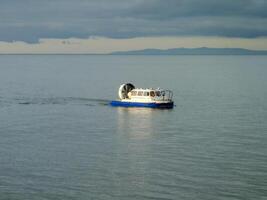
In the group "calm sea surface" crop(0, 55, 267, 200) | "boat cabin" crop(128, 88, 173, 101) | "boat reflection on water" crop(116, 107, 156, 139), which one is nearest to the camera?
"calm sea surface" crop(0, 55, 267, 200)

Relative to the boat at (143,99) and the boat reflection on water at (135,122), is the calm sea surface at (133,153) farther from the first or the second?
the boat at (143,99)

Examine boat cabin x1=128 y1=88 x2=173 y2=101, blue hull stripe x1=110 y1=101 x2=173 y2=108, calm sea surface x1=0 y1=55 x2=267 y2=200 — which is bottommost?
calm sea surface x1=0 y1=55 x2=267 y2=200

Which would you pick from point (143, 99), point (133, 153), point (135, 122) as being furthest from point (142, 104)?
point (133, 153)

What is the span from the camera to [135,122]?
8881 cm

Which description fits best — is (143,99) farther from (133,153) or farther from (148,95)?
(133,153)

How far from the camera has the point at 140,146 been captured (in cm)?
6675

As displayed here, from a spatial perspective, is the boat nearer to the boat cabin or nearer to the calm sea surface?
the boat cabin

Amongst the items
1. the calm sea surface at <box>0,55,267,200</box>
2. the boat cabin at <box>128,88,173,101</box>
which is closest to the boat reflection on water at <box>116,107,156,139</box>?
the calm sea surface at <box>0,55,267,200</box>

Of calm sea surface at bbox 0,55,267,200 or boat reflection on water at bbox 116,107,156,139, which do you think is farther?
boat reflection on water at bbox 116,107,156,139

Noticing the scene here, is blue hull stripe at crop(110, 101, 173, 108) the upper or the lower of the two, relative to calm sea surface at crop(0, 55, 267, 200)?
upper

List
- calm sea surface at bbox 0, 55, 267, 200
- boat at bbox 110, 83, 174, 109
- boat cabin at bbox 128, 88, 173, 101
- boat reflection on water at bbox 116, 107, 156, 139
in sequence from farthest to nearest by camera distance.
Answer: boat cabin at bbox 128, 88, 173, 101, boat at bbox 110, 83, 174, 109, boat reflection on water at bbox 116, 107, 156, 139, calm sea surface at bbox 0, 55, 267, 200

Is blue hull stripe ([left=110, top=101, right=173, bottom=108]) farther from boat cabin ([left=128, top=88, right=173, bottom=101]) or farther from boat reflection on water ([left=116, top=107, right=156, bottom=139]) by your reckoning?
boat cabin ([left=128, top=88, right=173, bottom=101])

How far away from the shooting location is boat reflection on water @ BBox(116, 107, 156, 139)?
77613mm

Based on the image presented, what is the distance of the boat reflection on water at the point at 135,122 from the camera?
7761 cm
